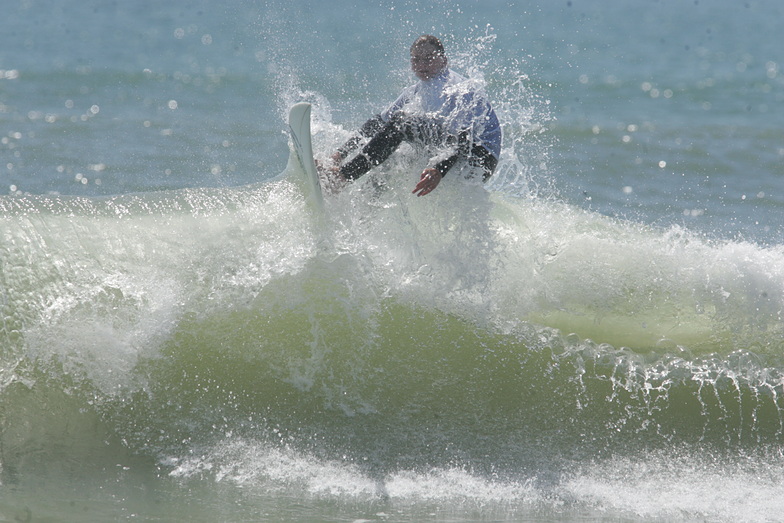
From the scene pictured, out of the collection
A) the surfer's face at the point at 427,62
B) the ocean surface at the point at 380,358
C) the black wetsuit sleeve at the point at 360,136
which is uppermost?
the surfer's face at the point at 427,62

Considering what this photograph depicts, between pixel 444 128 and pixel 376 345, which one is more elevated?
pixel 444 128

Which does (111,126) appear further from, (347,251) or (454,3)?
(454,3)

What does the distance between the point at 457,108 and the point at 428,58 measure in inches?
13.2

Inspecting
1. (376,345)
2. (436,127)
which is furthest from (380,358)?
(436,127)

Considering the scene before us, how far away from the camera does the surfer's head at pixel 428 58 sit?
4.10 metres

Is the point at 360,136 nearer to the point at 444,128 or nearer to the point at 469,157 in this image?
the point at 444,128

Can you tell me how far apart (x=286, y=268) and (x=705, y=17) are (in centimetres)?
1482

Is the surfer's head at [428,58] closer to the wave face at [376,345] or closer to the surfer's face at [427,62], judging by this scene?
the surfer's face at [427,62]

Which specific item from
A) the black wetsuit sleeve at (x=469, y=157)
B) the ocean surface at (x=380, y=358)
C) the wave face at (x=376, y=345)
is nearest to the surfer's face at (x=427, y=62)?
the ocean surface at (x=380, y=358)

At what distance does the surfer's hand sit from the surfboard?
20.0 inches

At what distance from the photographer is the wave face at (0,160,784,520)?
353cm

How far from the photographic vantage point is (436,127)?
4.00 meters

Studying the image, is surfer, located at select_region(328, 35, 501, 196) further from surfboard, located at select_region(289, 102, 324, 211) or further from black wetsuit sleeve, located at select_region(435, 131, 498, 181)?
surfboard, located at select_region(289, 102, 324, 211)

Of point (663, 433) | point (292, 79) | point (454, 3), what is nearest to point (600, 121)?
point (454, 3)
